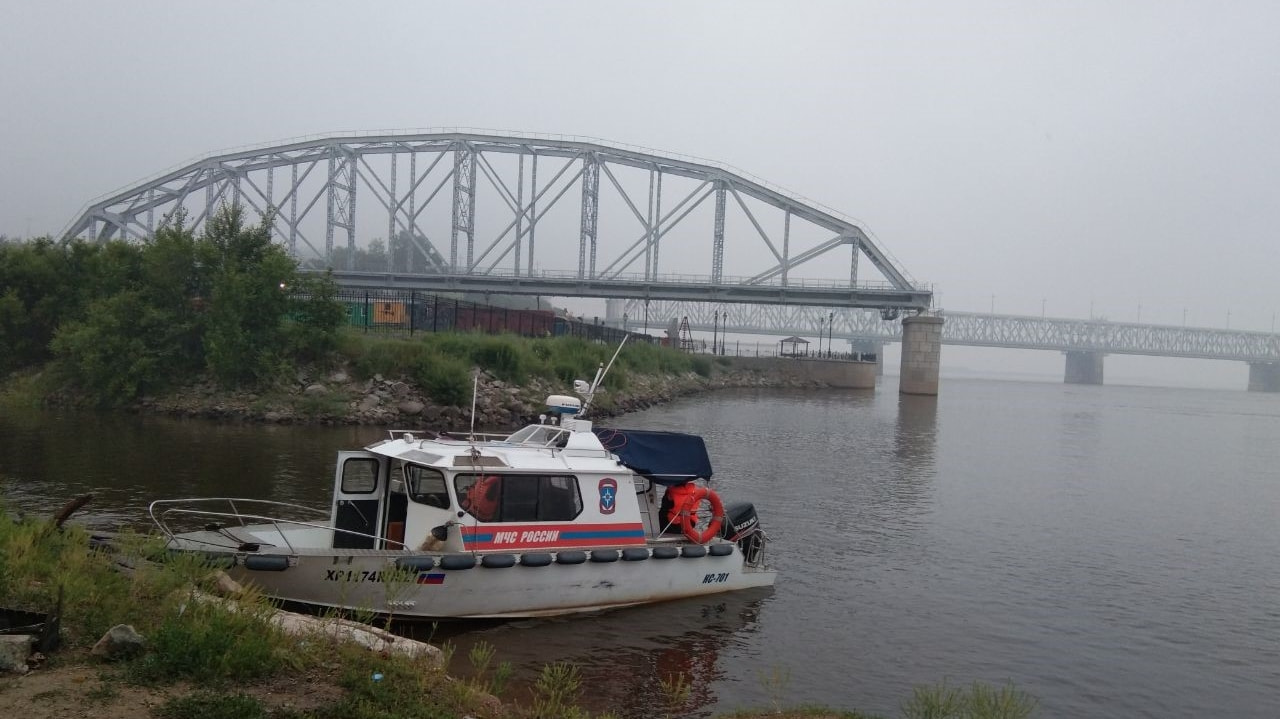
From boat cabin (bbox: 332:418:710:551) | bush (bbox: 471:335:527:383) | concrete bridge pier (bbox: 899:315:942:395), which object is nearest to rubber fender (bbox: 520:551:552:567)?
boat cabin (bbox: 332:418:710:551)

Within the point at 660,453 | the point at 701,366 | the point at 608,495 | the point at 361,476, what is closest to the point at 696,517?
the point at 660,453

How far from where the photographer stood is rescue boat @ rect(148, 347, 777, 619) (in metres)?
11.3

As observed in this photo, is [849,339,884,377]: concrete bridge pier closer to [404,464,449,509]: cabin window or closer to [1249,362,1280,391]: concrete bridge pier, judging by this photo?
[1249,362,1280,391]: concrete bridge pier

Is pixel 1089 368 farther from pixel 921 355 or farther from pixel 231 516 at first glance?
pixel 231 516

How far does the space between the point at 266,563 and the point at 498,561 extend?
9.19 ft

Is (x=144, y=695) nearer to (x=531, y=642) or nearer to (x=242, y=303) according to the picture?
(x=531, y=642)

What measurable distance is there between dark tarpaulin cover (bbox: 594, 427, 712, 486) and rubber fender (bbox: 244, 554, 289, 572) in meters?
5.11

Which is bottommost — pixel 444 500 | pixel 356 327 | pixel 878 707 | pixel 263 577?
pixel 878 707

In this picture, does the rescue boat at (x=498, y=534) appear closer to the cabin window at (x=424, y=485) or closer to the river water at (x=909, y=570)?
the cabin window at (x=424, y=485)

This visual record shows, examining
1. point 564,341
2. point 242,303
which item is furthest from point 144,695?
point 564,341

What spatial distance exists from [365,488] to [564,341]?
1511 inches

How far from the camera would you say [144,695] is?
6.59 metres

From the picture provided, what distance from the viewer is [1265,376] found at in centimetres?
18850

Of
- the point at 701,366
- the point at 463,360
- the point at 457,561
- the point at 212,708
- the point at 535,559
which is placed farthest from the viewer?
the point at 701,366
